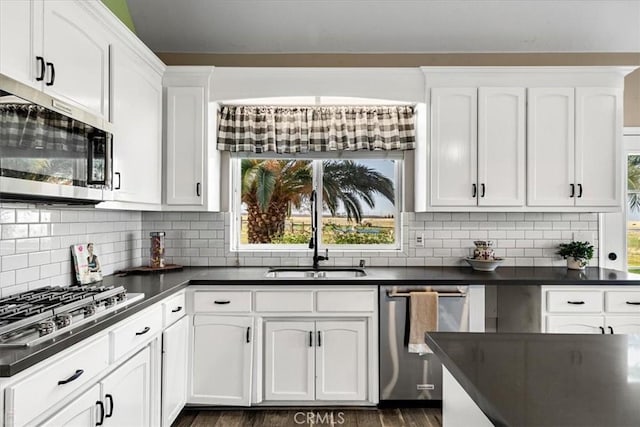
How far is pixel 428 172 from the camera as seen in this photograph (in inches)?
127

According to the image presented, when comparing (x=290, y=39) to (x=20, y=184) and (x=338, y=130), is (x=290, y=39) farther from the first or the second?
(x=20, y=184)

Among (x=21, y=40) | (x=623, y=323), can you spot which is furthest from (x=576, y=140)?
(x=21, y=40)

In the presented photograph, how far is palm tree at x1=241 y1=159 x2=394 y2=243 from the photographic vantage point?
12.1 feet

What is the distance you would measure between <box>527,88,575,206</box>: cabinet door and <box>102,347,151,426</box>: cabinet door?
2.71m

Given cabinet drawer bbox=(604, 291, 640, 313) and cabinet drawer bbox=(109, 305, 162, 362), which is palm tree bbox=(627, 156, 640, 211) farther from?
cabinet drawer bbox=(109, 305, 162, 362)

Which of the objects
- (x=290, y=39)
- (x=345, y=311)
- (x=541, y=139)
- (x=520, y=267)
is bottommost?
(x=345, y=311)

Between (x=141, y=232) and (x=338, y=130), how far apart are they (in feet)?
5.76

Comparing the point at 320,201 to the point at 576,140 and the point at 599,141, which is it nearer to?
the point at 576,140

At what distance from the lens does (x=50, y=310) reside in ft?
5.61

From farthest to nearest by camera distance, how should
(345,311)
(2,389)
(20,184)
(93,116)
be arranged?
(345,311) < (93,116) < (20,184) < (2,389)

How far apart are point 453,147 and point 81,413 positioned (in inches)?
106

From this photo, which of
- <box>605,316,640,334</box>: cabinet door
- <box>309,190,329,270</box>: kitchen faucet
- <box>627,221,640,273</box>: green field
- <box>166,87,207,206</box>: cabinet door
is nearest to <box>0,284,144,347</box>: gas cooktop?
<box>166,87,207,206</box>: cabinet door

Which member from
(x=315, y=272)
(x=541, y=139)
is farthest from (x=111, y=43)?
(x=541, y=139)

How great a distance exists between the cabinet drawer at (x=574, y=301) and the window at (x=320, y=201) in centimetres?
124
